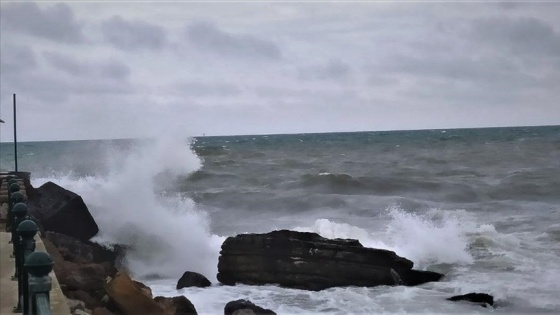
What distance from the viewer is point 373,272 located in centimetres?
1069

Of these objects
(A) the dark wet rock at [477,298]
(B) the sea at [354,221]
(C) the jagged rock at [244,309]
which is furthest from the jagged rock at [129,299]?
(A) the dark wet rock at [477,298]

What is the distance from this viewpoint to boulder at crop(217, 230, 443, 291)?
10625 mm

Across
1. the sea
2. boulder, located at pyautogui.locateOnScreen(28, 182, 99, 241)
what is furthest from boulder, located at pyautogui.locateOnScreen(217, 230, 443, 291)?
boulder, located at pyautogui.locateOnScreen(28, 182, 99, 241)

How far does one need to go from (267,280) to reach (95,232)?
13.8 ft

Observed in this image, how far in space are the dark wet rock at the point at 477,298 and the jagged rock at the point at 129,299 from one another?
497cm

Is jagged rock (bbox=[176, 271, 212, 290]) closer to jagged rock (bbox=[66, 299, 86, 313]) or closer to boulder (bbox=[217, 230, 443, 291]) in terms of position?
boulder (bbox=[217, 230, 443, 291])

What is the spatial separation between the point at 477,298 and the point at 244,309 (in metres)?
3.94

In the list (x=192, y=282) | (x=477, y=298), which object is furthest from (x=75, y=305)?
(x=477, y=298)

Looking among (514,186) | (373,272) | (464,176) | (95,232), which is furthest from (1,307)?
(464,176)

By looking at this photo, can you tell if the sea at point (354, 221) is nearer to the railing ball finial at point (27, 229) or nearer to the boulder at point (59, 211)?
the boulder at point (59, 211)

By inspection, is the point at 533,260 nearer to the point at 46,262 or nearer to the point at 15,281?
the point at 15,281

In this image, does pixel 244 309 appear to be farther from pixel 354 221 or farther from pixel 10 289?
pixel 354 221

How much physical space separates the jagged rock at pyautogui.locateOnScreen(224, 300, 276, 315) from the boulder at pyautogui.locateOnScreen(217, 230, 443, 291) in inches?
103

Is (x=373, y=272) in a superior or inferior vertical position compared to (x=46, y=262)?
inferior
